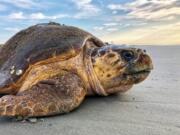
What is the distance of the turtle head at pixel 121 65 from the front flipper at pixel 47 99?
30 centimetres

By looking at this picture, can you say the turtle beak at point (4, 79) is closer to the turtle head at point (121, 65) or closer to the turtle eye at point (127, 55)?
the turtle head at point (121, 65)

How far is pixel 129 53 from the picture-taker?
338cm

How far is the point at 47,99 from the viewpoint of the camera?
284cm

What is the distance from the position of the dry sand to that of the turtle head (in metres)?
0.22

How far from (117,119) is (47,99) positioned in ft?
1.89

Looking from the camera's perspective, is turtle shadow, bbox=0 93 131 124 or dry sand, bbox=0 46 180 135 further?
turtle shadow, bbox=0 93 131 124

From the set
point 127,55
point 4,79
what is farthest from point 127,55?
point 4,79

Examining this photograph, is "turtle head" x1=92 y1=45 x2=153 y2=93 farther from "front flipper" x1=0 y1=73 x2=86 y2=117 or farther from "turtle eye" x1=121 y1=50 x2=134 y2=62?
"front flipper" x1=0 y1=73 x2=86 y2=117

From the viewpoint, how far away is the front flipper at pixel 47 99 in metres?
2.71

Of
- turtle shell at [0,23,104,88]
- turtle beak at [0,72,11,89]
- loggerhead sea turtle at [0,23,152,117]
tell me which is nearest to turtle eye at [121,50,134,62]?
loggerhead sea turtle at [0,23,152,117]

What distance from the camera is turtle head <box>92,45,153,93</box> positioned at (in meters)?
3.34

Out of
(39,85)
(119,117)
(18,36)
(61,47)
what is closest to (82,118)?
(119,117)

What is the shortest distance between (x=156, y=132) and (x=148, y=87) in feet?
6.31

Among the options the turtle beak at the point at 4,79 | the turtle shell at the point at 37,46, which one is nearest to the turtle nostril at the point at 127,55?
the turtle shell at the point at 37,46
